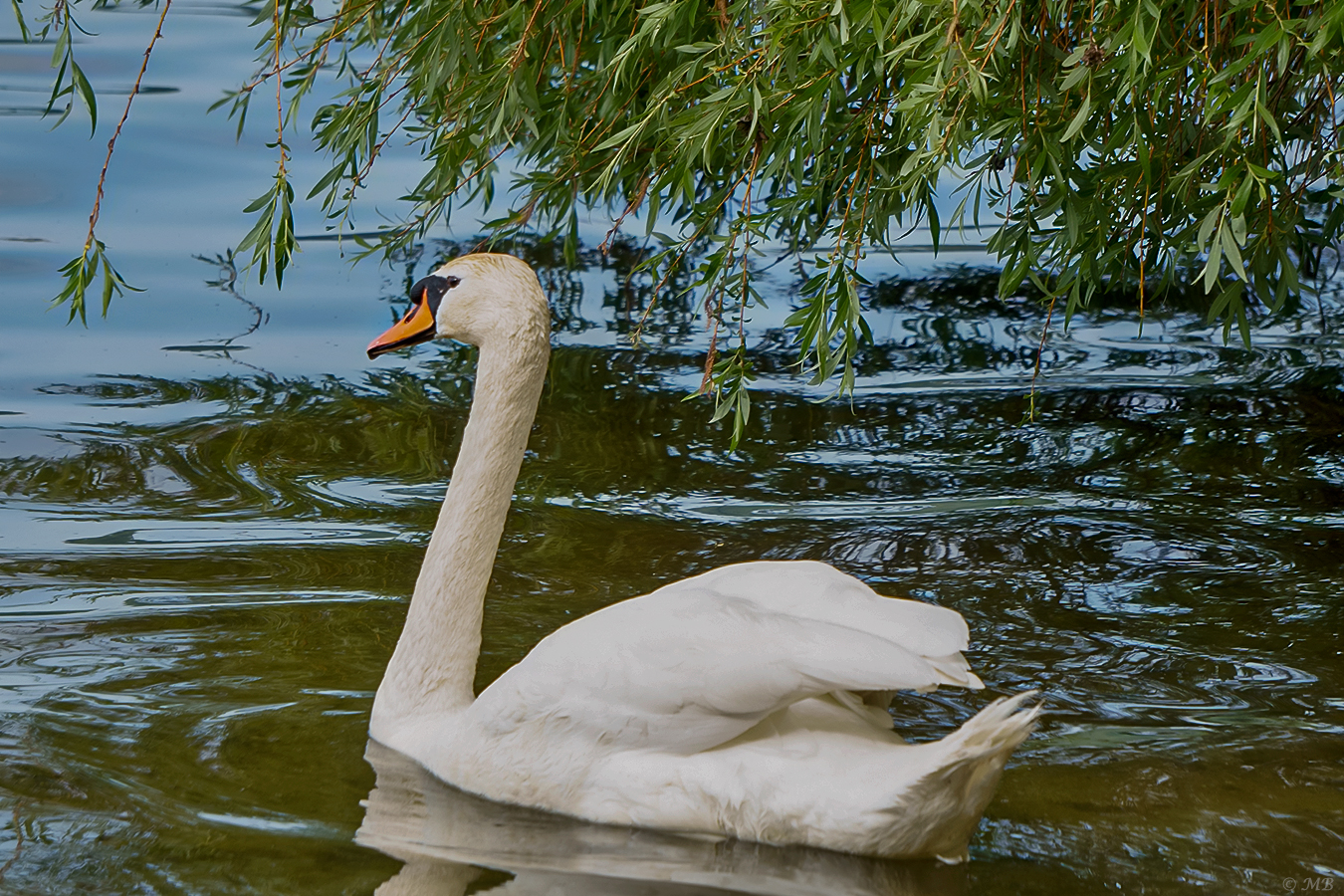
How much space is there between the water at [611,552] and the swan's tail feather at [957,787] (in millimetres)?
79

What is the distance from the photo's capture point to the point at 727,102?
12.9ft

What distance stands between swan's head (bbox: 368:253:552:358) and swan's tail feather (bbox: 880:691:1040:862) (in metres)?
1.33

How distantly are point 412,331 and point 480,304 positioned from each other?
0.63 feet

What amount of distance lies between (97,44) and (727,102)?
28.6ft

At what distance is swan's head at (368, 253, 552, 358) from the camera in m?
3.48

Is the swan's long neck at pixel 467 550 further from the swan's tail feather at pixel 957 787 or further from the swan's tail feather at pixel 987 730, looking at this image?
the swan's tail feather at pixel 987 730

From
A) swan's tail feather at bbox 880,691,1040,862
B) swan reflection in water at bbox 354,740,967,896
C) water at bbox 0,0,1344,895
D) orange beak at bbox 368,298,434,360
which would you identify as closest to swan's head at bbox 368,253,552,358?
orange beak at bbox 368,298,434,360

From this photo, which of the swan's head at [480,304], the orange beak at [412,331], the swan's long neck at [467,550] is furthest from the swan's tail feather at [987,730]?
the orange beak at [412,331]

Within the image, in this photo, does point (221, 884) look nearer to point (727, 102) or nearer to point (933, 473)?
point (727, 102)

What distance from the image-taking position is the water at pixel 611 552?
303 centimetres

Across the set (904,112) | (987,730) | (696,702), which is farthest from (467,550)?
(904,112)

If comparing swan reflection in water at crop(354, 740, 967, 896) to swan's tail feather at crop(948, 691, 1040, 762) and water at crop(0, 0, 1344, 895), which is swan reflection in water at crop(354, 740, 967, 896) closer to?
water at crop(0, 0, 1344, 895)

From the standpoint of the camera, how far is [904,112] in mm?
3836

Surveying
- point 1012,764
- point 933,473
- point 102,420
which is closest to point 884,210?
point 933,473
